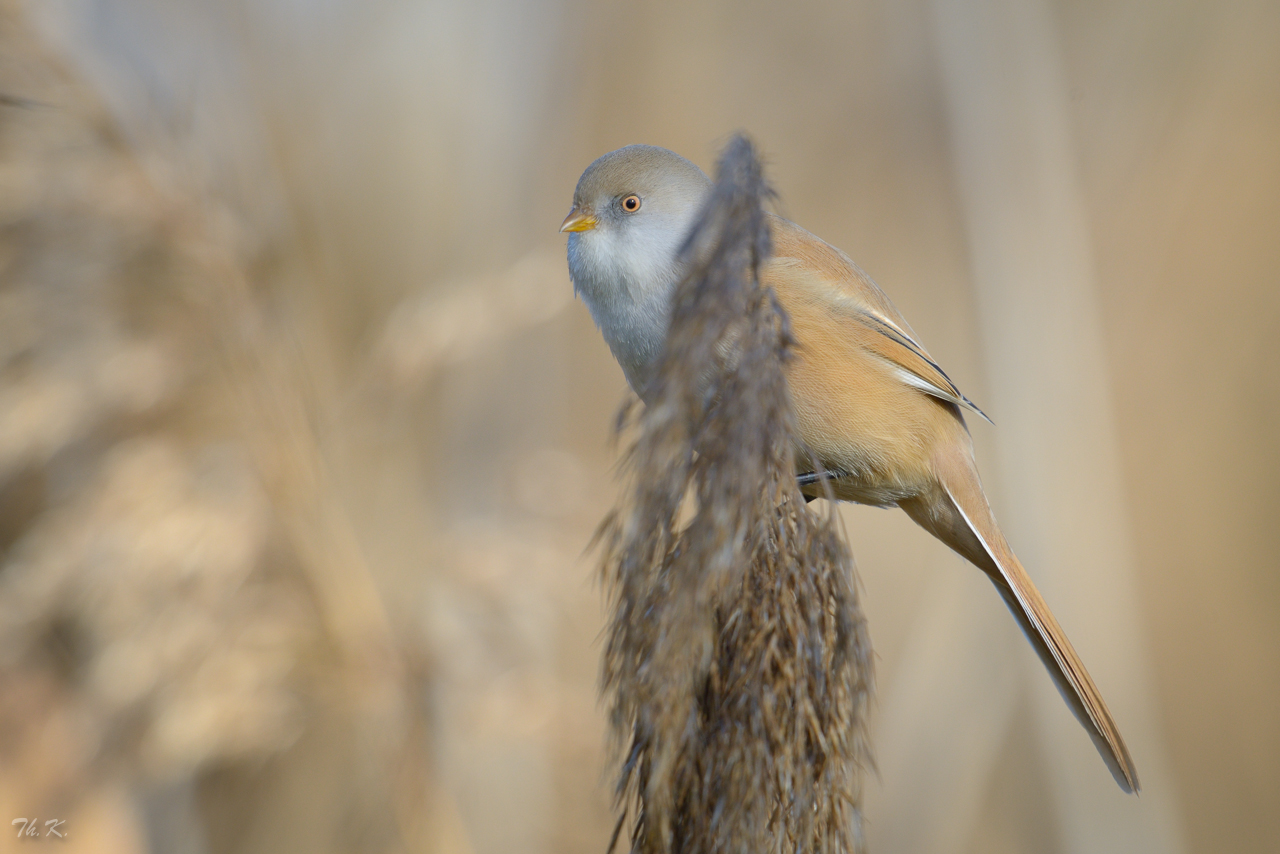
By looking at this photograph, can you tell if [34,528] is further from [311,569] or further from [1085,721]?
[1085,721]

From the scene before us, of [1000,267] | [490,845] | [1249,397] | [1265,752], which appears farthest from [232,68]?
[1265,752]

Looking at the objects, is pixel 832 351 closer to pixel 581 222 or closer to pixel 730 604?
pixel 581 222

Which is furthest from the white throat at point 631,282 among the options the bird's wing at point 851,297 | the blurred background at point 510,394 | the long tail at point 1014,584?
the long tail at point 1014,584

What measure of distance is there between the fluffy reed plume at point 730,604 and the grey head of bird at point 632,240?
1.98ft

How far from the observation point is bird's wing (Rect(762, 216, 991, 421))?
5.98 ft

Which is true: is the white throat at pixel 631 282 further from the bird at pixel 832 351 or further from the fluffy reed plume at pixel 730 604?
the fluffy reed plume at pixel 730 604

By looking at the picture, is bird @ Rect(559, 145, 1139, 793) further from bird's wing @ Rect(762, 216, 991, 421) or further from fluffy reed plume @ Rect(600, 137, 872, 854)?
fluffy reed plume @ Rect(600, 137, 872, 854)

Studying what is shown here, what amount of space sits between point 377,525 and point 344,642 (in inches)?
46.8

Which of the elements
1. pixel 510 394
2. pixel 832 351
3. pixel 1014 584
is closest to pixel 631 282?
pixel 832 351

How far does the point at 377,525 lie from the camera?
340 centimetres

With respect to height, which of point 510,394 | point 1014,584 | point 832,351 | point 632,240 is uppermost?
point 510,394

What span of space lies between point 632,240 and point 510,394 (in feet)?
7.87

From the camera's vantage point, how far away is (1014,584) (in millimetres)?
1751

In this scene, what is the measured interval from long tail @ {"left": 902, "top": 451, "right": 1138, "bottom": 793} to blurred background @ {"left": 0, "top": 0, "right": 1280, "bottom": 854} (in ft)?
2.74
